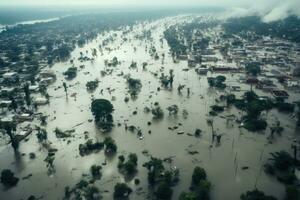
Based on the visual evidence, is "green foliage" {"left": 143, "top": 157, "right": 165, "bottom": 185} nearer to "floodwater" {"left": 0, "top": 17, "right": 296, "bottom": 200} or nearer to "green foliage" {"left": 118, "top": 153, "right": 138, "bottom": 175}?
"floodwater" {"left": 0, "top": 17, "right": 296, "bottom": 200}

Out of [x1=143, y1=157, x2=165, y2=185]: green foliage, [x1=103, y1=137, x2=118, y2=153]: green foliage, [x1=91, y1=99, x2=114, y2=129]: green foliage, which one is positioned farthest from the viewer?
[x1=91, y1=99, x2=114, y2=129]: green foliage

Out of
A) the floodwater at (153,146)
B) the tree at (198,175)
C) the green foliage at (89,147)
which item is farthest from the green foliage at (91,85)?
the tree at (198,175)

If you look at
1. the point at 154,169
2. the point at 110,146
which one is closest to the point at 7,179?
the point at 110,146

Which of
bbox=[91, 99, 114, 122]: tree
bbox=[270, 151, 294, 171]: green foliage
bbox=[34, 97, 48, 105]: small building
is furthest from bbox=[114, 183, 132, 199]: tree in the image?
bbox=[34, 97, 48, 105]: small building

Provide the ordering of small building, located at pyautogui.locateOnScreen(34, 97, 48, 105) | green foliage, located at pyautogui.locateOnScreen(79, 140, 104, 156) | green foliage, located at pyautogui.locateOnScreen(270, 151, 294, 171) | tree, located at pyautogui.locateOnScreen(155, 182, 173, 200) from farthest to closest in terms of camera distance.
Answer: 1. small building, located at pyautogui.locateOnScreen(34, 97, 48, 105)
2. green foliage, located at pyautogui.locateOnScreen(79, 140, 104, 156)
3. green foliage, located at pyautogui.locateOnScreen(270, 151, 294, 171)
4. tree, located at pyautogui.locateOnScreen(155, 182, 173, 200)

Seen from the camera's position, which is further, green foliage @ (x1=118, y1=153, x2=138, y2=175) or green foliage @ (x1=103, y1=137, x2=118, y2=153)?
green foliage @ (x1=103, y1=137, x2=118, y2=153)

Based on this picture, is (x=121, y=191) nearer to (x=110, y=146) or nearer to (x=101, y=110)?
(x=110, y=146)

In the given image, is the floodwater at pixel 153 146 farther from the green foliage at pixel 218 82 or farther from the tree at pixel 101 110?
the tree at pixel 101 110

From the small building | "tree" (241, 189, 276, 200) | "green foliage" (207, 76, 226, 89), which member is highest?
"green foliage" (207, 76, 226, 89)
